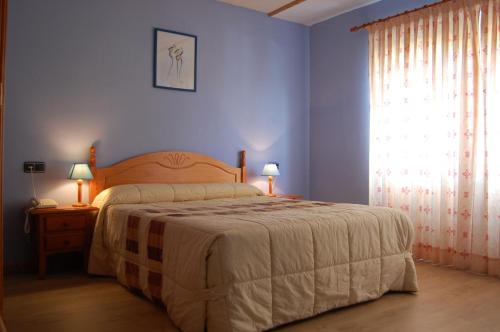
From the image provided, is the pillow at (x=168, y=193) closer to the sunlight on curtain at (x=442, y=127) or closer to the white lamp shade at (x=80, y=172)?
the white lamp shade at (x=80, y=172)

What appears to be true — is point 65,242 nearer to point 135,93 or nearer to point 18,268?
point 18,268

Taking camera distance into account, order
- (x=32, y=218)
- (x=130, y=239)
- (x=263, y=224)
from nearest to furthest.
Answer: (x=263, y=224) → (x=130, y=239) → (x=32, y=218)

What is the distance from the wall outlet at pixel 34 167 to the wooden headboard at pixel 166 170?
41 cm

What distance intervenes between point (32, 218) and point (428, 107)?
12.2ft

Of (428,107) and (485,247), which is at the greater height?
(428,107)

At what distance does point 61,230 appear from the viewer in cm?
335

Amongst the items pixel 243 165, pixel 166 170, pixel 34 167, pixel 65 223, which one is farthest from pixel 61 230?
pixel 243 165

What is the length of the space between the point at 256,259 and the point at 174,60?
273 centimetres

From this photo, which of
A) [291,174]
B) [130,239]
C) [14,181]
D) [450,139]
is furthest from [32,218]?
[450,139]

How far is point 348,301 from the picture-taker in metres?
2.62

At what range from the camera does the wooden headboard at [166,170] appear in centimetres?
381

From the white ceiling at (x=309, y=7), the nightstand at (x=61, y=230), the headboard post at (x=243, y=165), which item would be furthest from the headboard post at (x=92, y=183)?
the white ceiling at (x=309, y=7)

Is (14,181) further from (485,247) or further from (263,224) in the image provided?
(485,247)

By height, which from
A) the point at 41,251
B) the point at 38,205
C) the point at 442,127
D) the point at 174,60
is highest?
the point at 174,60
